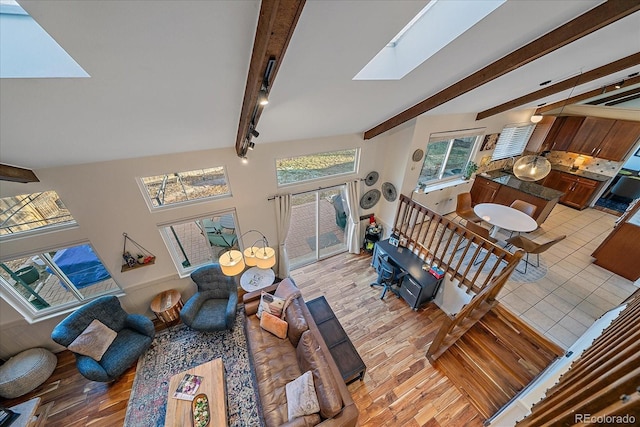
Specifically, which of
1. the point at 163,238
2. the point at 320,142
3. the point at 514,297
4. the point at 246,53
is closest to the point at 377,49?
the point at 246,53

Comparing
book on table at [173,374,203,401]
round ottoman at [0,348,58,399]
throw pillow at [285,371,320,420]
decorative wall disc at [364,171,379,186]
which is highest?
decorative wall disc at [364,171,379,186]

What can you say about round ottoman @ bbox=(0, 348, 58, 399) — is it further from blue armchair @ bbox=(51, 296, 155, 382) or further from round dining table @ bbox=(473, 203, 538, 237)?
round dining table @ bbox=(473, 203, 538, 237)

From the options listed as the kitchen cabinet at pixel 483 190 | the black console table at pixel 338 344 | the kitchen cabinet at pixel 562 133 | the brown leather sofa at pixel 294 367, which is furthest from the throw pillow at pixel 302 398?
the kitchen cabinet at pixel 562 133

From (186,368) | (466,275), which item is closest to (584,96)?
(466,275)

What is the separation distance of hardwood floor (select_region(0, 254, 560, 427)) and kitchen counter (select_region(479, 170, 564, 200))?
388cm

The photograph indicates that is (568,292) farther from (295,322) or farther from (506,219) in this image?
(295,322)

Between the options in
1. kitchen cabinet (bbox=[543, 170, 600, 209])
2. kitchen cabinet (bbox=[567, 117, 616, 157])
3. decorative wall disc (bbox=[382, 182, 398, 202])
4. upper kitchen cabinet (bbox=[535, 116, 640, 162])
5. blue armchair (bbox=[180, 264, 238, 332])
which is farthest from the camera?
kitchen cabinet (bbox=[543, 170, 600, 209])

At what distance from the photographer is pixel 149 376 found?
325 centimetres

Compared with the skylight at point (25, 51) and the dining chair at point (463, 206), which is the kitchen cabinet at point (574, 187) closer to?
the dining chair at point (463, 206)

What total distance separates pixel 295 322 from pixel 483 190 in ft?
20.7

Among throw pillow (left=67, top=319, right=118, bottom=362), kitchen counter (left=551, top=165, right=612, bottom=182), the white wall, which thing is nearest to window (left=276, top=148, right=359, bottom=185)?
the white wall

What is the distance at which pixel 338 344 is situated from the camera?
10.4ft

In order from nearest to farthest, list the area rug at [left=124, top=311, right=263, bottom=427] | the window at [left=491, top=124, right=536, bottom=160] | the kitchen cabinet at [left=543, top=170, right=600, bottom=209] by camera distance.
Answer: the area rug at [left=124, top=311, right=263, bottom=427]
the kitchen cabinet at [left=543, top=170, right=600, bottom=209]
the window at [left=491, top=124, right=536, bottom=160]

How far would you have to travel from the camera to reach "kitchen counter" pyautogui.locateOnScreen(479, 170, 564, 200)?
508 centimetres
